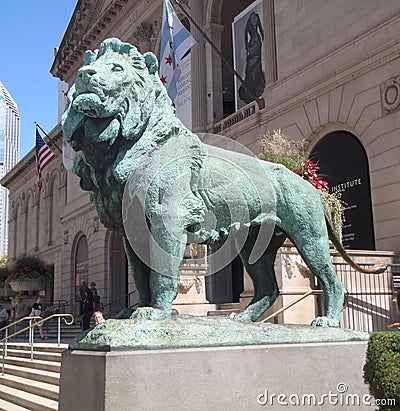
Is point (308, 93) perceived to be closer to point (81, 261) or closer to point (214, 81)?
point (214, 81)

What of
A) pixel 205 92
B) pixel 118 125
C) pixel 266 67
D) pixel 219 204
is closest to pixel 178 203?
pixel 219 204

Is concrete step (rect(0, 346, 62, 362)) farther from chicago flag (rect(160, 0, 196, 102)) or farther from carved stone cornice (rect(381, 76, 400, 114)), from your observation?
carved stone cornice (rect(381, 76, 400, 114))

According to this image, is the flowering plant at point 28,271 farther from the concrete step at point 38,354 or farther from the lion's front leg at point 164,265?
the lion's front leg at point 164,265

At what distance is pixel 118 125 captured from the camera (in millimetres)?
4168

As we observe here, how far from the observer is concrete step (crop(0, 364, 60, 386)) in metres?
11.7

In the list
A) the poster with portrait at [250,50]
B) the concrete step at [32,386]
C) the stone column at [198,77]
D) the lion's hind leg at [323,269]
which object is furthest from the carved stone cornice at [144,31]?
the lion's hind leg at [323,269]

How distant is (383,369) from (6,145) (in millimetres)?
150139

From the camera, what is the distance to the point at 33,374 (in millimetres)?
12734

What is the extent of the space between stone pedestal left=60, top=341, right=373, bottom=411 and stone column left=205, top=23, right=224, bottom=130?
2171 centimetres

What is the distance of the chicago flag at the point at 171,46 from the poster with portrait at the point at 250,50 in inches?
165

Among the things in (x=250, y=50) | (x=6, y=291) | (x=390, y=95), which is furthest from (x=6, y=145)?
(x=390, y=95)

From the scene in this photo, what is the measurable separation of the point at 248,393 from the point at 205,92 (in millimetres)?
23232

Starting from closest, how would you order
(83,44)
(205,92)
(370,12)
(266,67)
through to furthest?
(370,12) < (266,67) < (205,92) < (83,44)

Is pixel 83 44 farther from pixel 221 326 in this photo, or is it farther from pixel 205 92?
pixel 221 326
